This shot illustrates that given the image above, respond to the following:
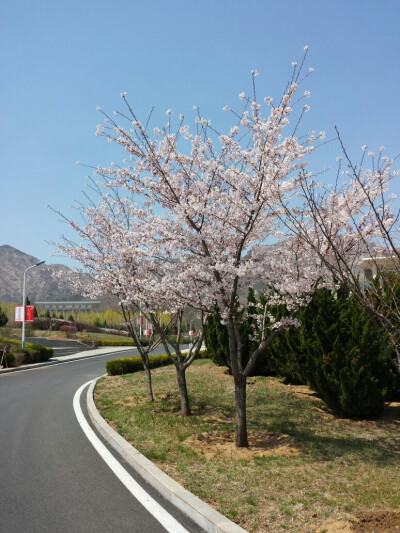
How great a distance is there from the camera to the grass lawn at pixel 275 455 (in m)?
4.64

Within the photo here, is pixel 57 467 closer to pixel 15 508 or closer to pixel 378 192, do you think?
pixel 15 508

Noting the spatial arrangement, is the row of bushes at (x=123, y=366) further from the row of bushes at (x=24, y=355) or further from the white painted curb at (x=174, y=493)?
the white painted curb at (x=174, y=493)

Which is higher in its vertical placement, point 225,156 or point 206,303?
point 225,156

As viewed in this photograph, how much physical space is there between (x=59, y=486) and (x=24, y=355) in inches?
918

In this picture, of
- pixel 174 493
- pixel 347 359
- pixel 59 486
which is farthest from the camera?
pixel 347 359

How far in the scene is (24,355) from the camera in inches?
1064

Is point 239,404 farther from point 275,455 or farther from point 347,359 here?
point 347,359

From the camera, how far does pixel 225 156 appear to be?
Result: 761 cm

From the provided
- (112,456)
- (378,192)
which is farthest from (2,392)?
(378,192)

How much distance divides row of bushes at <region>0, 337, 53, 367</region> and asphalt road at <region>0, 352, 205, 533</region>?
51.6 ft

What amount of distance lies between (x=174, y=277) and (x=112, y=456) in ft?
10.4

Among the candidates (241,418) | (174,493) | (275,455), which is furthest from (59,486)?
(275,455)

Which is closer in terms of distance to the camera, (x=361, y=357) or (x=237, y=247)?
(x=237, y=247)

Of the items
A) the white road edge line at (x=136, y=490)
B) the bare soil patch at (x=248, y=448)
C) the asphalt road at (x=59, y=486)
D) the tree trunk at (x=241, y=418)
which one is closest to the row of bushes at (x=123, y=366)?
the asphalt road at (x=59, y=486)
